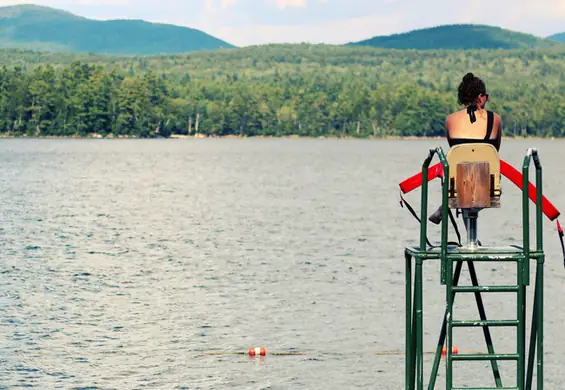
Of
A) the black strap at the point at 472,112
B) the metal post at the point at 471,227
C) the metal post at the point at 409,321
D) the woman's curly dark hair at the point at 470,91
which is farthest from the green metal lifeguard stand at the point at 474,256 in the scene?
the woman's curly dark hair at the point at 470,91

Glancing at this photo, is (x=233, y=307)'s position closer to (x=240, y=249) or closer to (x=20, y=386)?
(x=20, y=386)

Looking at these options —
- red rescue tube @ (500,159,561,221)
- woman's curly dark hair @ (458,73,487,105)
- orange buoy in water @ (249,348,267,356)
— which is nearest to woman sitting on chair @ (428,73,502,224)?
woman's curly dark hair @ (458,73,487,105)

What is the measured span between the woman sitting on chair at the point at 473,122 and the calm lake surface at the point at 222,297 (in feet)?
25.7

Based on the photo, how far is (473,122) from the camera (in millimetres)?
13273

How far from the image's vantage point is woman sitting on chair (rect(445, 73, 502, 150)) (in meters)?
13.2

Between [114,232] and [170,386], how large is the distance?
109 feet

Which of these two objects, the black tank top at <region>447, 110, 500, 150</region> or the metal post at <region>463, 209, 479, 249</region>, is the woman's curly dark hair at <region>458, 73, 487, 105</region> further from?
the metal post at <region>463, 209, 479, 249</region>

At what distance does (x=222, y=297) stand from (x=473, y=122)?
18.2 meters

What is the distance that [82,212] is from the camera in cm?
6625

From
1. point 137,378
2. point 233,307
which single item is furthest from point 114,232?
point 137,378

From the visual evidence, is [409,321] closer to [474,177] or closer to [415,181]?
[415,181]

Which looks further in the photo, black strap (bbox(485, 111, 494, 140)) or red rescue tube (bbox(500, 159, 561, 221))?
black strap (bbox(485, 111, 494, 140))

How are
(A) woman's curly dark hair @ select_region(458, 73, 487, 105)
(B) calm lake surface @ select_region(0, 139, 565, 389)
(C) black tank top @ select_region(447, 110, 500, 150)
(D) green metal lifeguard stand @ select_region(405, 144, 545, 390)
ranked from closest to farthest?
(D) green metal lifeguard stand @ select_region(405, 144, 545, 390) → (C) black tank top @ select_region(447, 110, 500, 150) → (A) woman's curly dark hair @ select_region(458, 73, 487, 105) → (B) calm lake surface @ select_region(0, 139, 565, 389)

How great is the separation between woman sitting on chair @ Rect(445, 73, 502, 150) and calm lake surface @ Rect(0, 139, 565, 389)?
7824 millimetres
